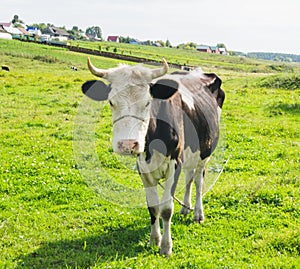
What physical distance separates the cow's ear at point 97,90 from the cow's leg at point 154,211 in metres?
1.86

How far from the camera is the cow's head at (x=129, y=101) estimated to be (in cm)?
512

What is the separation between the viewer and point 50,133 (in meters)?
14.7

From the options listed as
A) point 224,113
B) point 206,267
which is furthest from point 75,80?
point 206,267

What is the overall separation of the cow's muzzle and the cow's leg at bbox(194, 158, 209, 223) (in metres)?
3.49

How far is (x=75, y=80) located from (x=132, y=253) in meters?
24.5

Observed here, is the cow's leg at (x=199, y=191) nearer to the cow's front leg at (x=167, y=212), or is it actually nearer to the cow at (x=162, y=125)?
the cow at (x=162, y=125)

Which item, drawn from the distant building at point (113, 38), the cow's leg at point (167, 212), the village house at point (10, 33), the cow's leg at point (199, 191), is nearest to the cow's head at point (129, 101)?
the cow's leg at point (167, 212)

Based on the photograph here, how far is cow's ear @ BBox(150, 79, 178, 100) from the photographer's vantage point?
5535 mm

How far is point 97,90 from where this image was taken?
577 cm

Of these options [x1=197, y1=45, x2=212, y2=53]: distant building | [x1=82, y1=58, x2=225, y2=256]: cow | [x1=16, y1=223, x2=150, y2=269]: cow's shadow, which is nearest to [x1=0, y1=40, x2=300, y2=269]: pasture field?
[x1=16, y1=223, x2=150, y2=269]: cow's shadow

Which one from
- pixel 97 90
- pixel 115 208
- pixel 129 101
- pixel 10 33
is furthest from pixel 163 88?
pixel 10 33

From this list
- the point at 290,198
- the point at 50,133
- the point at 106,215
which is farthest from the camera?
the point at 50,133

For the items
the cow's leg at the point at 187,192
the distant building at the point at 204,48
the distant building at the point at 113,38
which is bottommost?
the cow's leg at the point at 187,192

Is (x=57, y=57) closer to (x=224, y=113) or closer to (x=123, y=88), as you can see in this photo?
(x=224, y=113)
